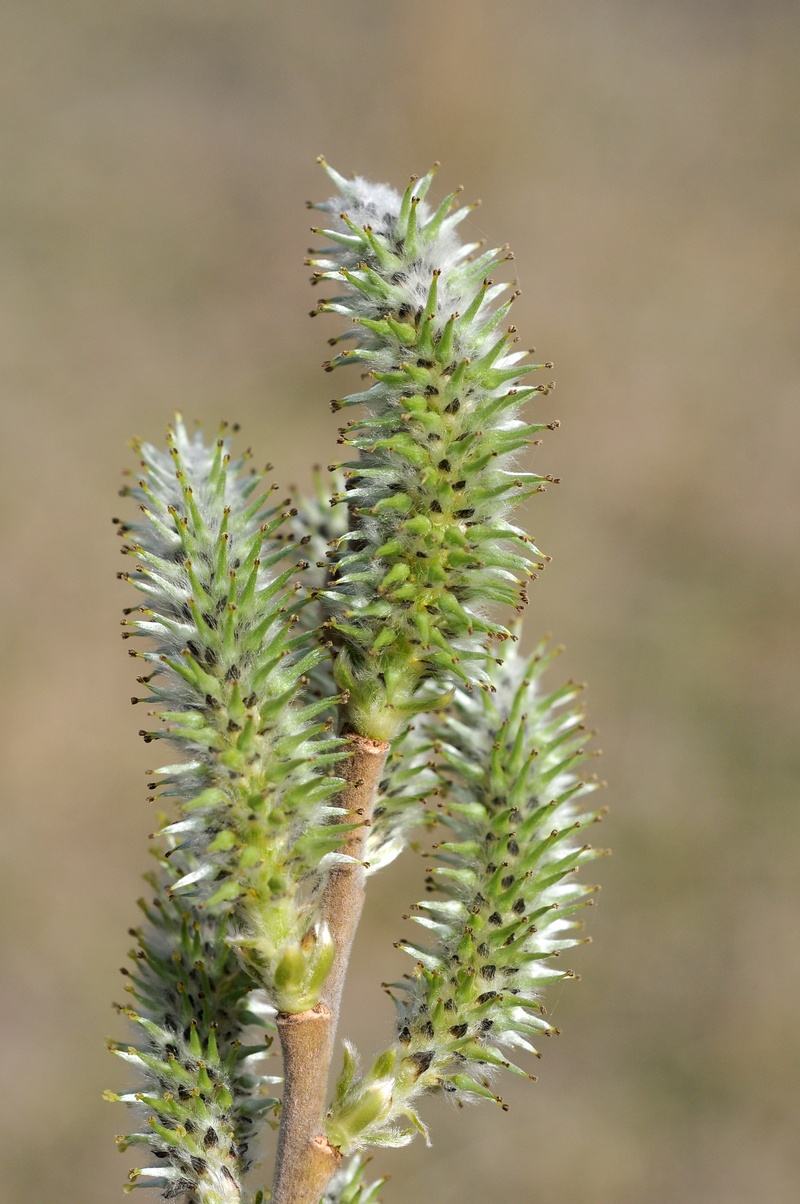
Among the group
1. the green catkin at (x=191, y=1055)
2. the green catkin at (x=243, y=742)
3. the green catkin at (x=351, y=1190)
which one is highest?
the green catkin at (x=243, y=742)

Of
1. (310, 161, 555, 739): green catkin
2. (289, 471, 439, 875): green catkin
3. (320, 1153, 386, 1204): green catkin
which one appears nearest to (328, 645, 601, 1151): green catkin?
(289, 471, 439, 875): green catkin

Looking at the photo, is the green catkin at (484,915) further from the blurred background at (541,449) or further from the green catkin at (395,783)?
the blurred background at (541,449)

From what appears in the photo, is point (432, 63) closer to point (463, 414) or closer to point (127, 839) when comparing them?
point (127, 839)

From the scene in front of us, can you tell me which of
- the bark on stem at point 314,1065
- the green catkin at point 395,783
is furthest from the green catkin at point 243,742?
the green catkin at point 395,783

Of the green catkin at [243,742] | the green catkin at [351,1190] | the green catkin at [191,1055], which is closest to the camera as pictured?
the green catkin at [243,742]

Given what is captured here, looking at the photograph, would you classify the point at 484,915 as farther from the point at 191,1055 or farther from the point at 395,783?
the point at 191,1055

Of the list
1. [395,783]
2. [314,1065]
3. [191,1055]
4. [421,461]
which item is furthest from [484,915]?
[421,461]

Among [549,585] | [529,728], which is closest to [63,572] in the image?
[549,585]
